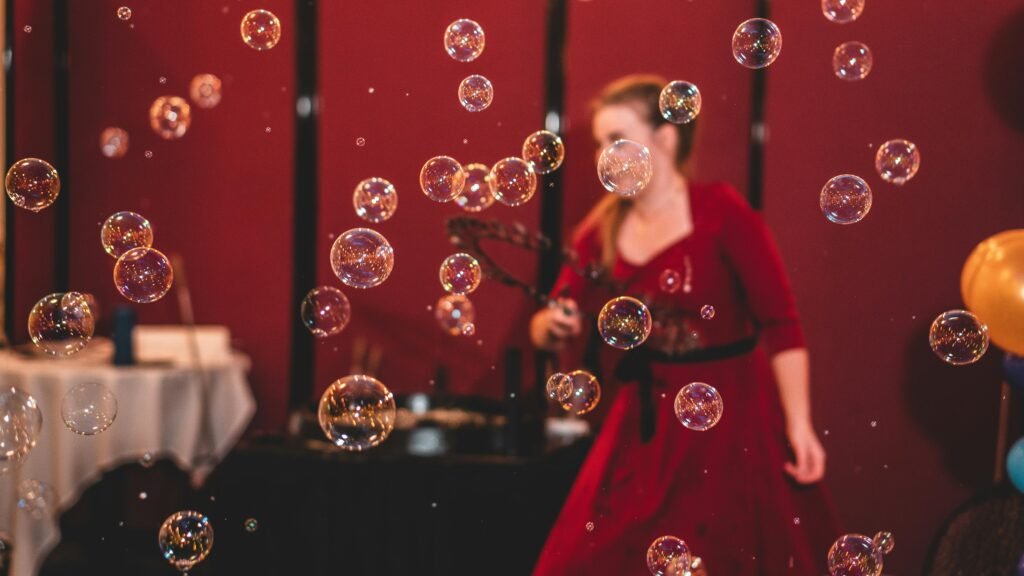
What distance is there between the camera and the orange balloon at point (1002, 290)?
1.92m

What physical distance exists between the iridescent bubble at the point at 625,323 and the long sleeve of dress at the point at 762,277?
235 mm

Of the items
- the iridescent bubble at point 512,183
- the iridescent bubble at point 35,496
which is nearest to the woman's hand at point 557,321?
the iridescent bubble at point 512,183

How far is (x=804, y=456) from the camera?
1840 mm

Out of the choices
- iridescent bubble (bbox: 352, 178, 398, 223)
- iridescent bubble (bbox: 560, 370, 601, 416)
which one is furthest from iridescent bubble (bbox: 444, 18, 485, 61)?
iridescent bubble (bbox: 560, 370, 601, 416)

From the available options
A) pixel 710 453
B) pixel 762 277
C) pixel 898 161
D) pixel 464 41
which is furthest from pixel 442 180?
pixel 898 161

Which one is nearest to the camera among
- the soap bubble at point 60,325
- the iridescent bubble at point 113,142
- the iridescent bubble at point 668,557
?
the iridescent bubble at point 668,557

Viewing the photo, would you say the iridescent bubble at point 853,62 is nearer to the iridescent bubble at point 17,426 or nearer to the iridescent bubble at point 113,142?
the iridescent bubble at point 17,426

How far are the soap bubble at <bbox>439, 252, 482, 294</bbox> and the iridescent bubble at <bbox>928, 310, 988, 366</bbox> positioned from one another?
3.32 ft

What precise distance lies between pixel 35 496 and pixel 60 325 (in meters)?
0.51

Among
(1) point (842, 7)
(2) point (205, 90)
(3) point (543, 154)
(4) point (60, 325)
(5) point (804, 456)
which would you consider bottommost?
(5) point (804, 456)

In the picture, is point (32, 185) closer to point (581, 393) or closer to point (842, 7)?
point (581, 393)

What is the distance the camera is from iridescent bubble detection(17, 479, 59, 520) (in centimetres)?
208

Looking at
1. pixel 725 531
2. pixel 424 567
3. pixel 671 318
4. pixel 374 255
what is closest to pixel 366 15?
pixel 374 255

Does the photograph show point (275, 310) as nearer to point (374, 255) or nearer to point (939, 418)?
point (374, 255)
